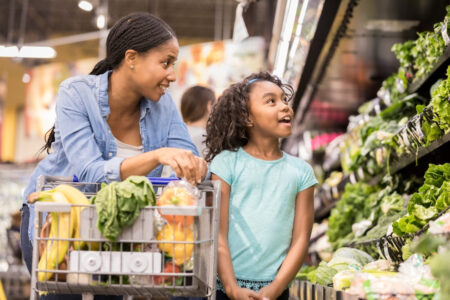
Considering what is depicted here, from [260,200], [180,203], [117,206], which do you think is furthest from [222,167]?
[117,206]

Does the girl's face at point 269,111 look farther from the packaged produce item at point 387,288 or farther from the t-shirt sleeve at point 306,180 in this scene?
the packaged produce item at point 387,288

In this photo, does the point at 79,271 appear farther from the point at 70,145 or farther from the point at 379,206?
the point at 379,206

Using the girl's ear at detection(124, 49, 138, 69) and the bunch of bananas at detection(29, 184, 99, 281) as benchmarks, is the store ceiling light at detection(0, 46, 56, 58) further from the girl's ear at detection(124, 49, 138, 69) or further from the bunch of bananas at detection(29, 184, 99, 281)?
the bunch of bananas at detection(29, 184, 99, 281)

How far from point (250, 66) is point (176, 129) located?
5.83 m

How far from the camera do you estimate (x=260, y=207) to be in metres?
2.56

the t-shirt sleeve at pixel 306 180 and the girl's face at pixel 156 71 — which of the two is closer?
the girl's face at pixel 156 71

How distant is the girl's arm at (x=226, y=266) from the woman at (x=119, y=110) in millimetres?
287

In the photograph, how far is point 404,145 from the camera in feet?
12.0

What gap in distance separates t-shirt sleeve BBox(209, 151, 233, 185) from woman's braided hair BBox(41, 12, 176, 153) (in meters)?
0.53

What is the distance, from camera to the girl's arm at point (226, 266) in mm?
2336

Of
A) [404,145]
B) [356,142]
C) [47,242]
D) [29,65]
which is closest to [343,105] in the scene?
[356,142]

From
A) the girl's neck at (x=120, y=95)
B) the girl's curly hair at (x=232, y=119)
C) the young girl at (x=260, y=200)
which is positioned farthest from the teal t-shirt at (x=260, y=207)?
the girl's neck at (x=120, y=95)

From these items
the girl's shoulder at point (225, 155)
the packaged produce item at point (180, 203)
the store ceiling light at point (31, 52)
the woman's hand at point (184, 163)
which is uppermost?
the store ceiling light at point (31, 52)

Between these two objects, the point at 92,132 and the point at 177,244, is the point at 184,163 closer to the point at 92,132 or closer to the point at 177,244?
the point at 177,244
